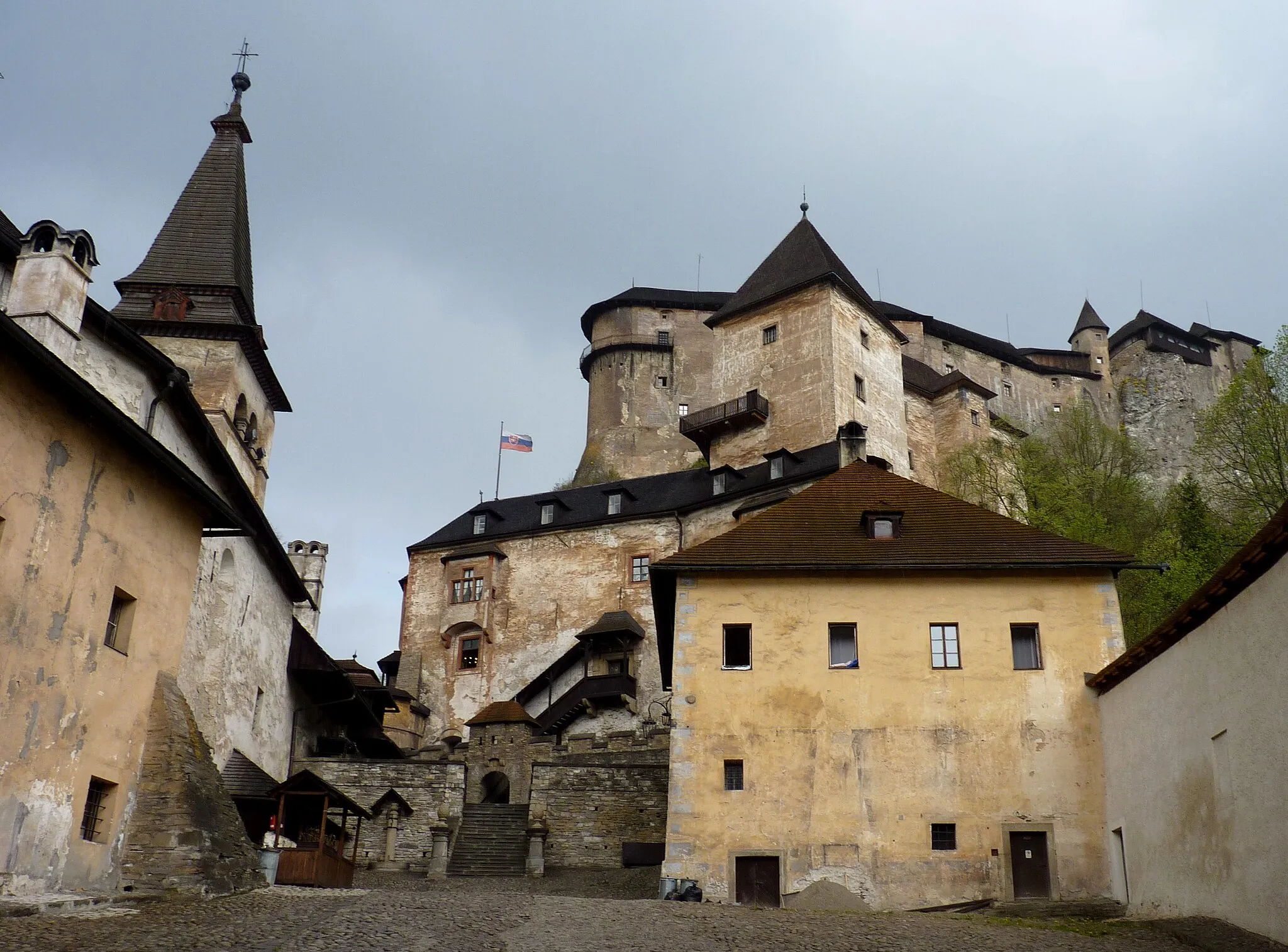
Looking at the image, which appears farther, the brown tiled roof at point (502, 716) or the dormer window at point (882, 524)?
the brown tiled roof at point (502, 716)

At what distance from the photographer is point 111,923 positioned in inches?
500

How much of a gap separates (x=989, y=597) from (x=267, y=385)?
26.7m

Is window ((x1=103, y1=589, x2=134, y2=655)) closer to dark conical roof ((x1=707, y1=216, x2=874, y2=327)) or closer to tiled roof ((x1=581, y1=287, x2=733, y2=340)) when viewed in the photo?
dark conical roof ((x1=707, y1=216, x2=874, y2=327))

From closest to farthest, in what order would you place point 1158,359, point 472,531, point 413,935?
point 413,935, point 472,531, point 1158,359

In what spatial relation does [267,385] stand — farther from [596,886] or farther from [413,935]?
[413,935]

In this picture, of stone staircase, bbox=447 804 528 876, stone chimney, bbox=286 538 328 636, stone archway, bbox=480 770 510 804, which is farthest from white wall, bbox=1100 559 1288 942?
stone chimney, bbox=286 538 328 636

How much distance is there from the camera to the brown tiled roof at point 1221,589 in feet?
45.7

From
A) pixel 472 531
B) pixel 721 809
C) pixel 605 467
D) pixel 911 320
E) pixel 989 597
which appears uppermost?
pixel 911 320

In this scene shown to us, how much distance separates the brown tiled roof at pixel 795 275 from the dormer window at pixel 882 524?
32.9 metres

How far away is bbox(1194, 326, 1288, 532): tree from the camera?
109 feet

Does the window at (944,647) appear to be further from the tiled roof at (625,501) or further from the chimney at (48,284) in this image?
the tiled roof at (625,501)

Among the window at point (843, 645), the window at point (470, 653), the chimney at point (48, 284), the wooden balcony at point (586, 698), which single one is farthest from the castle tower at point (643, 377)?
the chimney at point (48, 284)

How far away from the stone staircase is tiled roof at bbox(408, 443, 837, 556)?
18867mm

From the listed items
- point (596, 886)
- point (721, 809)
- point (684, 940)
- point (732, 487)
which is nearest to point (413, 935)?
point (684, 940)
